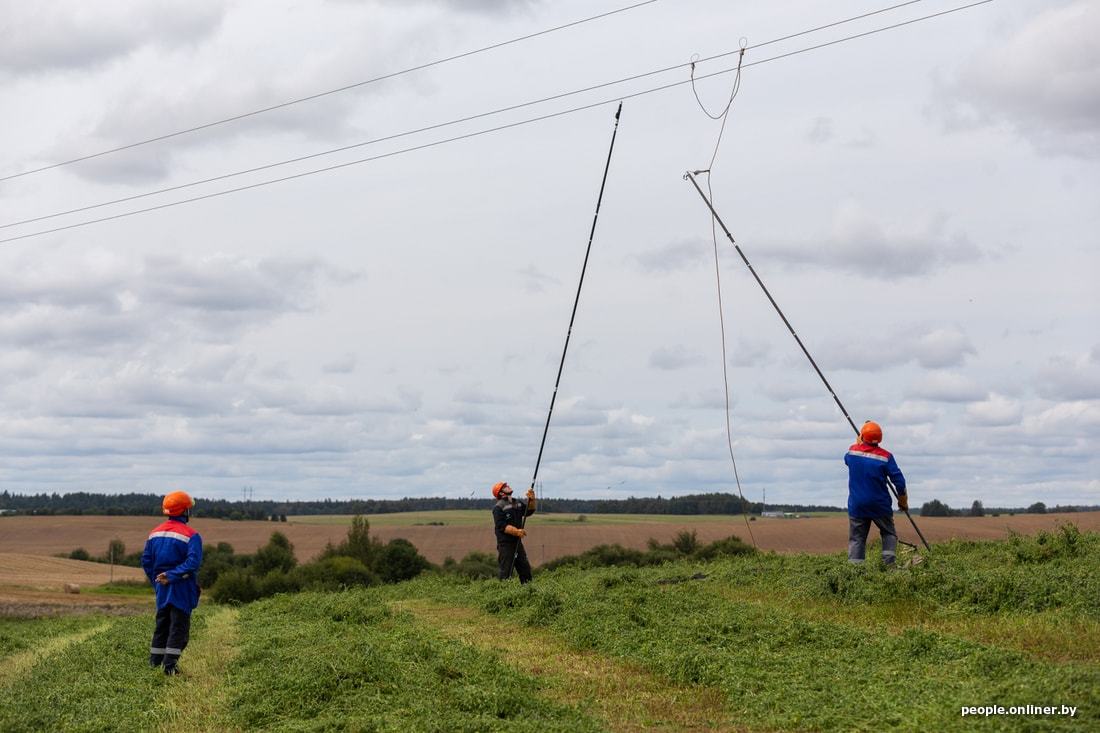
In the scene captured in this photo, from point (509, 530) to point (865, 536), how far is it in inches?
310

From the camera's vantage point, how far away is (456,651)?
1352 cm

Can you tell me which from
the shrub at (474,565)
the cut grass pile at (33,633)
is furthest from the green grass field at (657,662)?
the shrub at (474,565)

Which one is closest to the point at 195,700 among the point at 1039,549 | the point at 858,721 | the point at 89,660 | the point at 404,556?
the point at 89,660

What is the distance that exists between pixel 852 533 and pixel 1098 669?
8667mm

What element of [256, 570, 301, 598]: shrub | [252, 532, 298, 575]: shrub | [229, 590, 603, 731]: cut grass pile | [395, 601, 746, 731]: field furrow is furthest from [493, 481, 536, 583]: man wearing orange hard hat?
[252, 532, 298, 575]: shrub

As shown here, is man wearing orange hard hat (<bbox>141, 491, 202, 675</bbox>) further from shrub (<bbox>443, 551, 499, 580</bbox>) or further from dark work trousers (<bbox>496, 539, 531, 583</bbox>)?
shrub (<bbox>443, 551, 499, 580</bbox>)

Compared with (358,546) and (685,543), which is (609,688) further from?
(358,546)

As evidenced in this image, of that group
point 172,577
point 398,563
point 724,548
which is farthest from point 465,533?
point 172,577

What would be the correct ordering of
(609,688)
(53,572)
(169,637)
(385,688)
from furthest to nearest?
(53,572) → (169,637) → (609,688) → (385,688)

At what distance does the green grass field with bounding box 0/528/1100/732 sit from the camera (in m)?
9.93

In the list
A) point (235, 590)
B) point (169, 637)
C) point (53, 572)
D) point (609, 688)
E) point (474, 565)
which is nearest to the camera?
point (609, 688)

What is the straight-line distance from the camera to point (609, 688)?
1179cm

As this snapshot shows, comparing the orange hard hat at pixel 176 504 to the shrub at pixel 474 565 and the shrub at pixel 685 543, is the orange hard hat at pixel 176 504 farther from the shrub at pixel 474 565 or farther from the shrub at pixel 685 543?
the shrub at pixel 685 543

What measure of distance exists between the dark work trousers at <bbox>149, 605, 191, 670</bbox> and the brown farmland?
16.8 meters
